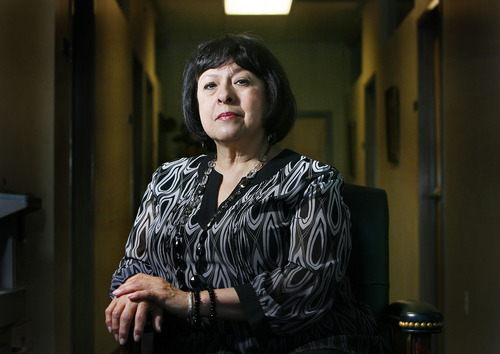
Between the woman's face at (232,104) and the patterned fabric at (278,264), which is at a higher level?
the woman's face at (232,104)

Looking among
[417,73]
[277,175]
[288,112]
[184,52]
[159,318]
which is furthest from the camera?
[417,73]

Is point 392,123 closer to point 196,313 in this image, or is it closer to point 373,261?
point 373,261

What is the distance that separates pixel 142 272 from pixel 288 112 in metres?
0.57

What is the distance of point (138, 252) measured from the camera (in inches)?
62.9

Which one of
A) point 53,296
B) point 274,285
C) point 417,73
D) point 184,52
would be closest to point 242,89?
point 274,285

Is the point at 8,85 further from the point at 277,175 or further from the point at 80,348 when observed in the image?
the point at 277,175

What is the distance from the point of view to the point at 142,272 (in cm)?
157

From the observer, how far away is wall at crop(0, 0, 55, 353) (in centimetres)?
277

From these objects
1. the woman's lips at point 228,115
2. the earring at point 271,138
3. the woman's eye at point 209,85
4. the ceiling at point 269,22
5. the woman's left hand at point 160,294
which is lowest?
the woman's left hand at point 160,294

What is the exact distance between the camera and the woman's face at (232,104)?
5.13 ft

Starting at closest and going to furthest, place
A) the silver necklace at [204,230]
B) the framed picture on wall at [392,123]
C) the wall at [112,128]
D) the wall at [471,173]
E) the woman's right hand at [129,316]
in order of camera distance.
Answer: the woman's right hand at [129,316] → the silver necklace at [204,230] → the wall at [471,173] → the wall at [112,128] → the framed picture on wall at [392,123]

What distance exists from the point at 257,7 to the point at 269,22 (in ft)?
0.31

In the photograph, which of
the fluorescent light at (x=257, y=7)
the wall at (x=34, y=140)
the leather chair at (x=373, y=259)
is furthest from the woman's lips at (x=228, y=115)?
the fluorescent light at (x=257, y=7)

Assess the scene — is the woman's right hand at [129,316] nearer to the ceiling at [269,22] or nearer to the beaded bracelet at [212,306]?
the beaded bracelet at [212,306]
